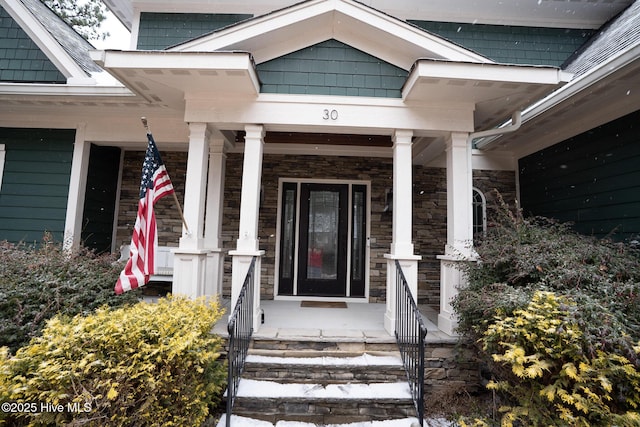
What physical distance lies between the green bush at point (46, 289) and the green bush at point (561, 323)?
330 centimetres

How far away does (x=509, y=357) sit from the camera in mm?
2092

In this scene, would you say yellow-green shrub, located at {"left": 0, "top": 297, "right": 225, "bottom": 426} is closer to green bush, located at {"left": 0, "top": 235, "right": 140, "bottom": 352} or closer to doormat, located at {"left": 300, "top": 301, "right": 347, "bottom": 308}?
green bush, located at {"left": 0, "top": 235, "right": 140, "bottom": 352}

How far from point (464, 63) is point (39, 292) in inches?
186

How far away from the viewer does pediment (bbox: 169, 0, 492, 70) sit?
359 cm

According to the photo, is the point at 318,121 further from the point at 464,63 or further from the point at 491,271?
the point at 491,271

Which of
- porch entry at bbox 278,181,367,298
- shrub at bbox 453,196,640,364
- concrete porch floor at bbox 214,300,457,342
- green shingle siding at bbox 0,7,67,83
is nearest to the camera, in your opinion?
shrub at bbox 453,196,640,364

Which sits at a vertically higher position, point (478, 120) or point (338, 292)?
point (478, 120)

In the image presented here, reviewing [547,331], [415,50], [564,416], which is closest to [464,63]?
[415,50]

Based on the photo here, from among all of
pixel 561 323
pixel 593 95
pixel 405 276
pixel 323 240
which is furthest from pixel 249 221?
pixel 593 95

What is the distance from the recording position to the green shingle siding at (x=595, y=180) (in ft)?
12.4

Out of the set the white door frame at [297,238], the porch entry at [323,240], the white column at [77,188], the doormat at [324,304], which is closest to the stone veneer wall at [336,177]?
the white door frame at [297,238]

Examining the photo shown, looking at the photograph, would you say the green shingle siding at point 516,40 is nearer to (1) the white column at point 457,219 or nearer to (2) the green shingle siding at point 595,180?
(2) the green shingle siding at point 595,180

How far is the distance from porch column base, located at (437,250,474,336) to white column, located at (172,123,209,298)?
9.19 feet

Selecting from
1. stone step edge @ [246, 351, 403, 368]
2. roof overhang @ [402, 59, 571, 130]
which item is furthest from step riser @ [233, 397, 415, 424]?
roof overhang @ [402, 59, 571, 130]
